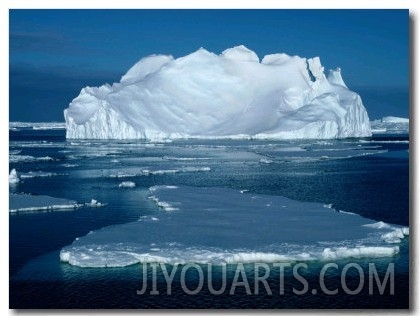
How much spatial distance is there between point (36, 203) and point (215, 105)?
16.7 metres

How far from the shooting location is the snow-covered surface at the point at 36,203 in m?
11.8

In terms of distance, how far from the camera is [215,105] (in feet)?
92.4

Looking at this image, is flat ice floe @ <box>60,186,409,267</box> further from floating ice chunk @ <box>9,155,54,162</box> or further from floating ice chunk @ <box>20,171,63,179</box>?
floating ice chunk @ <box>9,155,54,162</box>

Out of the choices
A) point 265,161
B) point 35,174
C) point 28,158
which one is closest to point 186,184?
point 35,174

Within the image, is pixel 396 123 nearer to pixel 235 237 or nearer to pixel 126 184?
pixel 235 237

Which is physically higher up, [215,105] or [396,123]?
[215,105]

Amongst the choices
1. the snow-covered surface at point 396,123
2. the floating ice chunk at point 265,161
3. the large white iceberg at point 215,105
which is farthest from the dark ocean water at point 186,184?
the snow-covered surface at point 396,123

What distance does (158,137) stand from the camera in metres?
29.3

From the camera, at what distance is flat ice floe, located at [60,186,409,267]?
28.3ft

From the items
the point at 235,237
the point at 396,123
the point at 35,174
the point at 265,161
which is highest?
the point at 396,123

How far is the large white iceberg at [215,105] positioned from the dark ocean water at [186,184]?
1.07m

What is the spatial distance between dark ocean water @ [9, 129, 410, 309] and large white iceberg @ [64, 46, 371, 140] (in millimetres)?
1074
